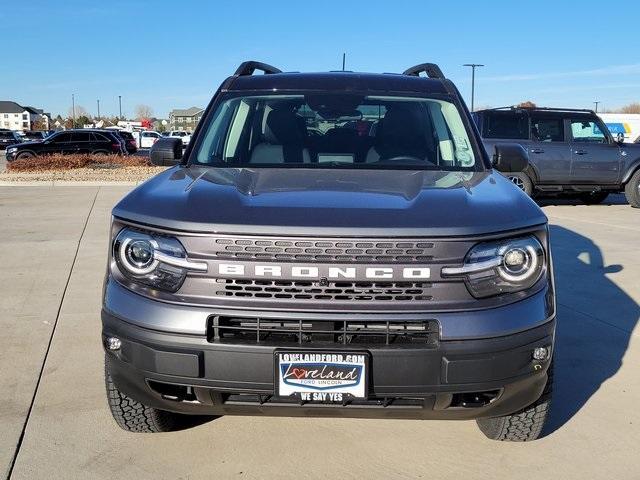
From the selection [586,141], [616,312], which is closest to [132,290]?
[616,312]

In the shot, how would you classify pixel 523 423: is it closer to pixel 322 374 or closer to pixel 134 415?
pixel 322 374

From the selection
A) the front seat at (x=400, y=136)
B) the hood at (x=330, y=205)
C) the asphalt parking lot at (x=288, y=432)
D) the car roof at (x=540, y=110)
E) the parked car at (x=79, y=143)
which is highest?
the car roof at (x=540, y=110)

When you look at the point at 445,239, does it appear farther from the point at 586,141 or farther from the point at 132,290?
the point at 586,141

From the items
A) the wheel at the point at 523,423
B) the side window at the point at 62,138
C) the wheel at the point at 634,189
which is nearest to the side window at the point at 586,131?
Result: the wheel at the point at 634,189

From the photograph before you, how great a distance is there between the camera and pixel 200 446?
341cm

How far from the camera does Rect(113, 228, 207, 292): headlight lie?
281 centimetres

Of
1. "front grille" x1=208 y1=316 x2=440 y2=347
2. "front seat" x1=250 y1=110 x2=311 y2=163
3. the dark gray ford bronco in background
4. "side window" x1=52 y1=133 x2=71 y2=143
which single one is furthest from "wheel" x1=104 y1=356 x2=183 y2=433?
"side window" x1=52 y1=133 x2=71 y2=143

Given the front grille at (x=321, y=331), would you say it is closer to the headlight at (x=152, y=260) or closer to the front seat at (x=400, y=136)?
the headlight at (x=152, y=260)

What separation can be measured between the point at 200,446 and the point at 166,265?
1.06m

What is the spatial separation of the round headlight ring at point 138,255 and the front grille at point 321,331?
0.38 meters

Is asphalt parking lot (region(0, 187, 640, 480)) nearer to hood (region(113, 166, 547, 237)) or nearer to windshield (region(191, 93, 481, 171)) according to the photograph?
hood (region(113, 166, 547, 237))

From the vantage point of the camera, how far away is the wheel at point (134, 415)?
10.9ft

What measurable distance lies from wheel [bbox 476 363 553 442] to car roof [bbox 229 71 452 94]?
6.72 ft

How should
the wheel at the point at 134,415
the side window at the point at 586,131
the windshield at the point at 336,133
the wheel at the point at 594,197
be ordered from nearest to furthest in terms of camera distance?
the wheel at the point at 134,415
the windshield at the point at 336,133
the side window at the point at 586,131
the wheel at the point at 594,197
